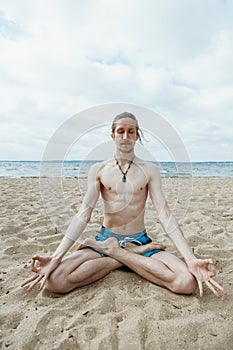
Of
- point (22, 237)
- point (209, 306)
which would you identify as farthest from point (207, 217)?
point (22, 237)

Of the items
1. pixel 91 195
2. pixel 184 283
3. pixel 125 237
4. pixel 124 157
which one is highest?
pixel 124 157

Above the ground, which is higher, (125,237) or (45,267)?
(125,237)

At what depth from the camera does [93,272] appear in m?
2.12

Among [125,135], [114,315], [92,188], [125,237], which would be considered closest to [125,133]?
[125,135]

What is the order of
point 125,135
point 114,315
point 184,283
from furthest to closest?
point 125,135, point 184,283, point 114,315

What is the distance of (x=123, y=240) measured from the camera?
7.88 ft

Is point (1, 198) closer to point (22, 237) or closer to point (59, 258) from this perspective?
point (22, 237)

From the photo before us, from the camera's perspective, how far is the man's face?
7.84 ft

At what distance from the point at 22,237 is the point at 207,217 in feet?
8.95

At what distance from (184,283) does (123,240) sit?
0.67 meters

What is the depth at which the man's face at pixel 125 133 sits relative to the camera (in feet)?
7.84

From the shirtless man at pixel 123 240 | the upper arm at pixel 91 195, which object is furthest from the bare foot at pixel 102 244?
the upper arm at pixel 91 195

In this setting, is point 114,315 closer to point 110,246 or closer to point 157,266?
point 157,266

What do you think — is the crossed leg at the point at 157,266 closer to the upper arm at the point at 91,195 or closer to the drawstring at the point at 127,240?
the drawstring at the point at 127,240
